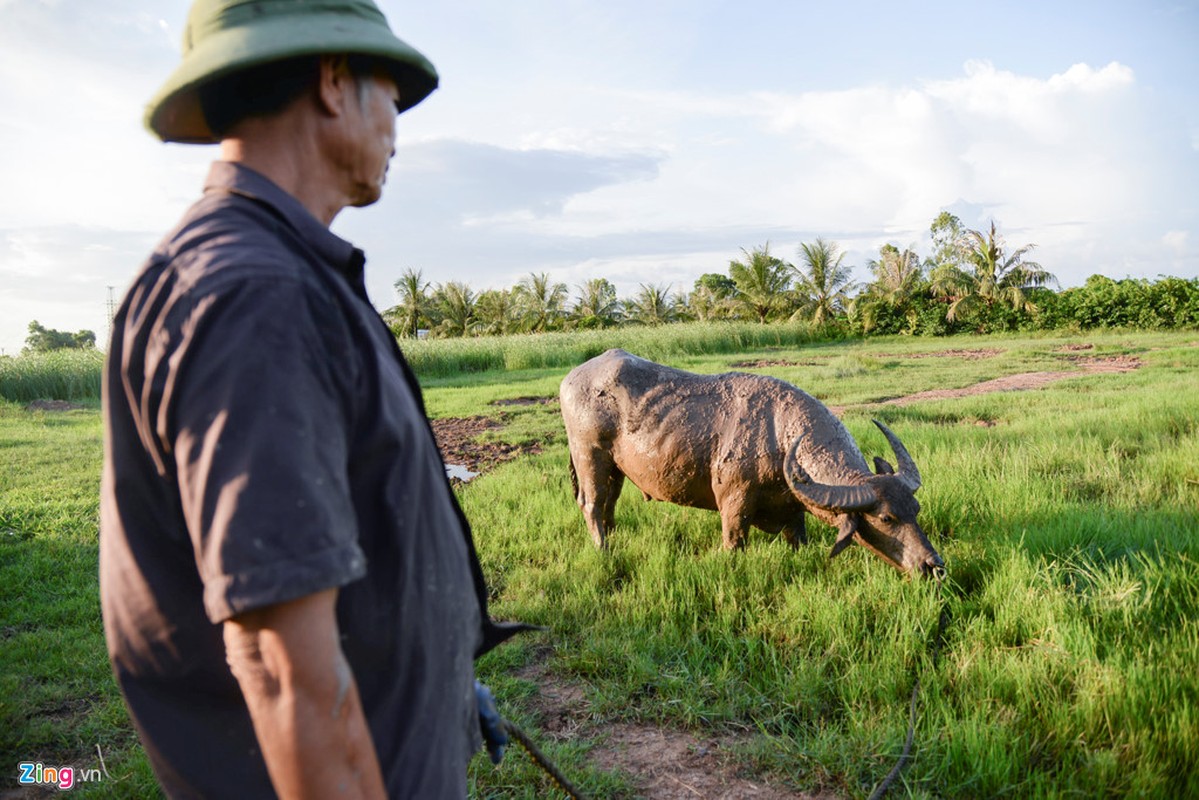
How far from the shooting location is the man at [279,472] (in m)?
0.88

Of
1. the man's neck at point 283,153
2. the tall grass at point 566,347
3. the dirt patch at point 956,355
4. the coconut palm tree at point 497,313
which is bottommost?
the dirt patch at point 956,355

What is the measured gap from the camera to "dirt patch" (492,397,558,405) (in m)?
12.8

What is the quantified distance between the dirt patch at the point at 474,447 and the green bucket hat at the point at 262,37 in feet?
20.4

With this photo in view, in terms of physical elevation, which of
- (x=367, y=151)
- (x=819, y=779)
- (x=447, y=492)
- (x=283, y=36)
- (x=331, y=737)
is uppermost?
(x=283, y=36)

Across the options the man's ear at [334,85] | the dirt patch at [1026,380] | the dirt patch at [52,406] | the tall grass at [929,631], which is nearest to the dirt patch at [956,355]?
the dirt patch at [1026,380]

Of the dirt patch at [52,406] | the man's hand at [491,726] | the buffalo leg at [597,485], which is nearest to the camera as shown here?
the man's hand at [491,726]

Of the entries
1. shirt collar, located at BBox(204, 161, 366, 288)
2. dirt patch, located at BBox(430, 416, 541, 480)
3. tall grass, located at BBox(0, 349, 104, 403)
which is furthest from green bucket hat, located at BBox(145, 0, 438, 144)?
tall grass, located at BBox(0, 349, 104, 403)

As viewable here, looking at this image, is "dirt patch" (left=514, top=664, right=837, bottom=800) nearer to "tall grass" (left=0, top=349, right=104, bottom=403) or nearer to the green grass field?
the green grass field

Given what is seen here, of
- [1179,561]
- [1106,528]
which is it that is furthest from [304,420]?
[1106,528]

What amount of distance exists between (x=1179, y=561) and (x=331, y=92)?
4.50m

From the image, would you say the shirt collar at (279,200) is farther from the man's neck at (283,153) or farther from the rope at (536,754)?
the rope at (536,754)

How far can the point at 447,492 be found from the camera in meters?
1.31

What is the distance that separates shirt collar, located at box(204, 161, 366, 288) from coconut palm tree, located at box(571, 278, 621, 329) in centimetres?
3920

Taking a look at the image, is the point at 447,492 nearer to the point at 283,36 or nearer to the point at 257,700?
the point at 257,700
